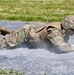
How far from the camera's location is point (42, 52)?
297 inches

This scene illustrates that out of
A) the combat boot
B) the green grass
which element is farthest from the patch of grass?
the green grass

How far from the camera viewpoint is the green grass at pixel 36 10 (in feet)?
43.7

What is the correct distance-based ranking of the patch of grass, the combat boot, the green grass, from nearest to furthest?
1. the patch of grass
2. the combat boot
3. the green grass

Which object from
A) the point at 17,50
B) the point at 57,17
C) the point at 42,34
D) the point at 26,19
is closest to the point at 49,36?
the point at 42,34

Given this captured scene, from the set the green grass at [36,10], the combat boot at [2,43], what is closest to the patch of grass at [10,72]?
the combat boot at [2,43]

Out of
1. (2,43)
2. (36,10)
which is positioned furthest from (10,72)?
(36,10)

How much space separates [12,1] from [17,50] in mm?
10579

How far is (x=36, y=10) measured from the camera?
15.6 metres

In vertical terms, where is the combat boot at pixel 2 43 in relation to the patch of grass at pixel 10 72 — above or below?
below

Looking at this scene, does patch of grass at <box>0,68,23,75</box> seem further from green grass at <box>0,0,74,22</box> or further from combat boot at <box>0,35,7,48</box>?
green grass at <box>0,0,74,22</box>

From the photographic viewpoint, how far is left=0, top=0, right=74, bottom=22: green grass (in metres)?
13.3

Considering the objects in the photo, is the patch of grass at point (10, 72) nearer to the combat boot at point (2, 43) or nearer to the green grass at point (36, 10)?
the combat boot at point (2, 43)

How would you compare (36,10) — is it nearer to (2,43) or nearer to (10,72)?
(2,43)

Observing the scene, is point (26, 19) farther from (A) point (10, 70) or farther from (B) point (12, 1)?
(A) point (10, 70)
